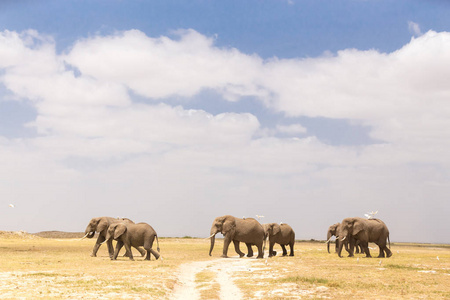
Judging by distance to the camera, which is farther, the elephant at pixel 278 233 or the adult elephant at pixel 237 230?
the elephant at pixel 278 233

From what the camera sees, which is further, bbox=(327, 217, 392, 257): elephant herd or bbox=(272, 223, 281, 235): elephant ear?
bbox=(272, 223, 281, 235): elephant ear

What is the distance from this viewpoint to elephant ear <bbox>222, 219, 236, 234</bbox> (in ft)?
135

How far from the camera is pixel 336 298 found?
19.2 meters

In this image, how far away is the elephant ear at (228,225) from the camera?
41.2 meters

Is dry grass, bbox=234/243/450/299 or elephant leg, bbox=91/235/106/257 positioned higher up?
elephant leg, bbox=91/235/106/257

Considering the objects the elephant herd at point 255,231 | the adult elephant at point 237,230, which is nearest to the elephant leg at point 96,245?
the elephant herd at point 255,231

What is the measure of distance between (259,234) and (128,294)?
23726mm

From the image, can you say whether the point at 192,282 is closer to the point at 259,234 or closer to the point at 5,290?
the point at 5,290

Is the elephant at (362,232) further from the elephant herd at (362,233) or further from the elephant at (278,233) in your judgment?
the elephant at (278,233)

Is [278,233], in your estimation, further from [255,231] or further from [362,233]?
[362,233]

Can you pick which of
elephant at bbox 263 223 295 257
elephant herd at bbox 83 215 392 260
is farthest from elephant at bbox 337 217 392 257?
elephant at bbox 263 223 295 257

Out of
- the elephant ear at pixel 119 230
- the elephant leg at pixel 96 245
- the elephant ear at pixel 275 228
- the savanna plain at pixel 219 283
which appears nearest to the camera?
the savanna plain at pixel 219 283

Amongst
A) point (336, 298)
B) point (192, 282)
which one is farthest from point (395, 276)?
point (192, 282)

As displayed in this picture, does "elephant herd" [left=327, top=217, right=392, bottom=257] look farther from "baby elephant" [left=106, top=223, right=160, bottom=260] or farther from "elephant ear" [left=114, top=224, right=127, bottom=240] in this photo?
"elephant ear" [left=114, top=224, right=127, bottom=240]
